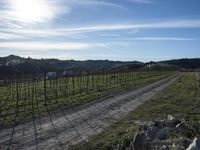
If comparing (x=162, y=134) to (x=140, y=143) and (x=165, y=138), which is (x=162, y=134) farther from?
(x=140, y=143)

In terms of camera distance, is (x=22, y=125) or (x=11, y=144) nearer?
(x=11, y=144)

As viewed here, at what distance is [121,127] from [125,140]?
4.93 meters

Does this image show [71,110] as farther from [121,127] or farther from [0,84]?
[0,84]

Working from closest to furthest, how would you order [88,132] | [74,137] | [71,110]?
[74,137], [88,132], [71,110]

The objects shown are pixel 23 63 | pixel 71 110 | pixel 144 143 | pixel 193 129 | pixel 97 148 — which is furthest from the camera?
pixel 23 63

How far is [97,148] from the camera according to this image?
15.4 m

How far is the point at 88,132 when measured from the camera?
19.1 meters

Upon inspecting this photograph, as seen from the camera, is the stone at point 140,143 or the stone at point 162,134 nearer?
the stone at point 140,143

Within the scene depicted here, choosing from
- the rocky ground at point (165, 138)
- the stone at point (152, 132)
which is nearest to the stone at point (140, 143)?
the rocky ground at point (165, 138)

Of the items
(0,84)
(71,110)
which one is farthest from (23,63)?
(71,110)

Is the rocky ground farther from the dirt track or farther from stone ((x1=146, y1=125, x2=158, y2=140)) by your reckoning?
the dirt track

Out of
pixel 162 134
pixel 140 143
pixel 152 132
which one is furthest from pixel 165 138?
pixel 140 143

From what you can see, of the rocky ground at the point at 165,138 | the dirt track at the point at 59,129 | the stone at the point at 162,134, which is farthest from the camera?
the dirt track at the point at 59,129

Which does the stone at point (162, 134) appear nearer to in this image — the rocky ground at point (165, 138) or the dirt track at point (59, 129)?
the rocky ground at point (165, 138)
